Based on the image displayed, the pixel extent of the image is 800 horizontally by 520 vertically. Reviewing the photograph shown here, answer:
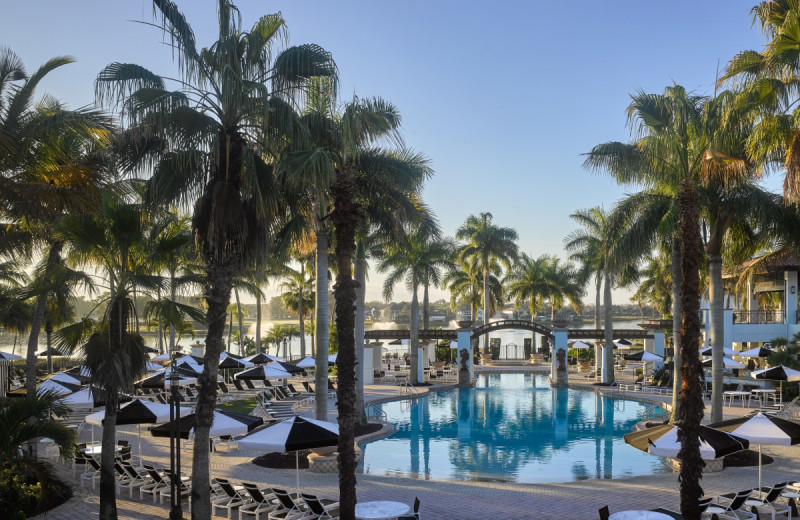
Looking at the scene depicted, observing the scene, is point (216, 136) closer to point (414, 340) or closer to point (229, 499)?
point (229, 499)

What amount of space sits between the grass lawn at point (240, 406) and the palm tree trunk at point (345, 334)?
1667 cm

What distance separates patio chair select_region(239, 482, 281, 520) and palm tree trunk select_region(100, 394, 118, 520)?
7.58ft

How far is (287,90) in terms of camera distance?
444 inches

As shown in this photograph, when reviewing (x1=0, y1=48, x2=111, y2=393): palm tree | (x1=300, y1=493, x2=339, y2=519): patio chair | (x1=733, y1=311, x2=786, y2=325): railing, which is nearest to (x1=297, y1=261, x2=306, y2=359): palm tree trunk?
(x1=733, y1=311, x2=786, y2=325): railing

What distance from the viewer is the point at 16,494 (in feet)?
38.2

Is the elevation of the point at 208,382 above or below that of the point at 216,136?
below

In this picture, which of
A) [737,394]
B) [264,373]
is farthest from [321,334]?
[737,394]

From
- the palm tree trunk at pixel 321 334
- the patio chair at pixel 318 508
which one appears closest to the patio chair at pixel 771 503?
the patio chair at pixel 318 508

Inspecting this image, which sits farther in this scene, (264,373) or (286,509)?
(264,373)

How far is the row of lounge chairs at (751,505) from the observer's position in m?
11.3

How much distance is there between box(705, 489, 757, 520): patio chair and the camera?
37.1 ft

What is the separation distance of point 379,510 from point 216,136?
700 cm

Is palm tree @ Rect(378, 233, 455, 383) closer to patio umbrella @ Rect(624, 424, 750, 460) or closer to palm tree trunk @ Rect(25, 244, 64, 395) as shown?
palm tree trunk @ Rect(25, 244, 64, 395)

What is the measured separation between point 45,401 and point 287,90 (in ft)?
21.7
